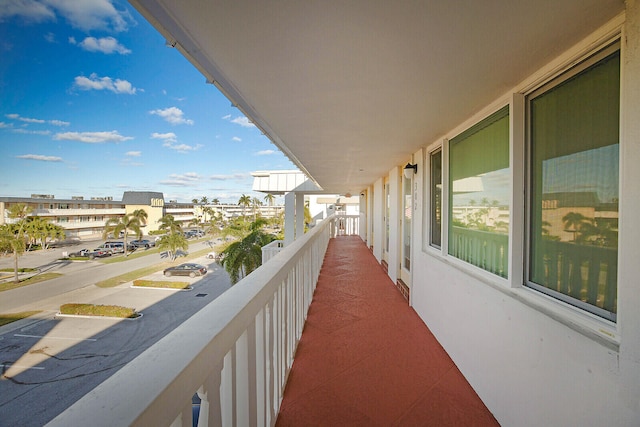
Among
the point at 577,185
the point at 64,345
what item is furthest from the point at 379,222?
the point at 64,345

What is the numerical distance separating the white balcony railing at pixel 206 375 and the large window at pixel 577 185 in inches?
61.5

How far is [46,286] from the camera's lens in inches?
212

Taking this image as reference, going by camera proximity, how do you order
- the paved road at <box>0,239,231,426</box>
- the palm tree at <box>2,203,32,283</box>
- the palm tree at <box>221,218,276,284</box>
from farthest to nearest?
1. the palm tree at <box>221,218,276,284</box>
2. the palm tree at <box>2,203,32,283</box>
3. the paved road at <box>0,239,231,426</box>

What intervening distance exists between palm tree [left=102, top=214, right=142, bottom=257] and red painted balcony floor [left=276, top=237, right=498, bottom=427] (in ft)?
14.4

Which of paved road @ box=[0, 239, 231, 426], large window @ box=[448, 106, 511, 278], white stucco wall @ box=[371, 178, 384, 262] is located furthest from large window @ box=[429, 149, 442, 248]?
white stucco wall @ box=[371, 178, 384, 262]

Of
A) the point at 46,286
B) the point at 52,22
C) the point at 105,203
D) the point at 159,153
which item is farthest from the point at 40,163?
the point at 159,153

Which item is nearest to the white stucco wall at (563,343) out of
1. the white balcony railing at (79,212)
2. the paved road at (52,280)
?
the paved road at (52,280)

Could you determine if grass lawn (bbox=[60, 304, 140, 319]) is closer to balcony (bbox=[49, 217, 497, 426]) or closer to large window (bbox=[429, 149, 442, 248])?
balcony (bbox=[49, 217, 497, 426])

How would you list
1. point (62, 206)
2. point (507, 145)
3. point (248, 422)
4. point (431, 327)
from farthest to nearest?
1. point (62, 206)
2. point (431, 327)
3. point (507, 145)
4. point (248, 422)

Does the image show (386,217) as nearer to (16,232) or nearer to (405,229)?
(405,229)

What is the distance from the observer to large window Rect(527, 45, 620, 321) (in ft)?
4.15

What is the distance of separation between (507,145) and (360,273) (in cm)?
430

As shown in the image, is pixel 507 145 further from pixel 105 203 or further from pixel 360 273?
pixel 105 203

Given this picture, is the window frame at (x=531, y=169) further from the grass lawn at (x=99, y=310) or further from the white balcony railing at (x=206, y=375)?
the grass lawn at (x=99, y=310)
